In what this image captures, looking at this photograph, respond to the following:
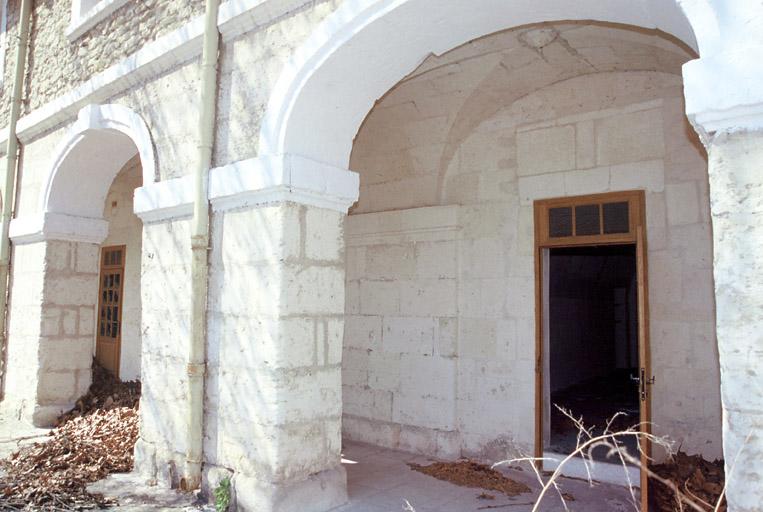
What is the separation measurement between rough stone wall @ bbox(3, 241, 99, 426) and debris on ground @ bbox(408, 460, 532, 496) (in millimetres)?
3837

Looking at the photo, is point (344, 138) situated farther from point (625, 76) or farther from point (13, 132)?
point (13, 132)

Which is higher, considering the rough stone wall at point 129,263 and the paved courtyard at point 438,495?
the rough stone wall at point 129,263

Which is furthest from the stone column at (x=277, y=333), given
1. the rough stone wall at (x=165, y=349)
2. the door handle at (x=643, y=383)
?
the door handle at (x=643, y=383)

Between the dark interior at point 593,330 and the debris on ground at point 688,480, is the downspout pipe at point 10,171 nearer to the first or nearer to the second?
the debris on ground at point 688,480

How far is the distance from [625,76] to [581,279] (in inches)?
226

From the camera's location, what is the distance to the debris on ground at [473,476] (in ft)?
14.4

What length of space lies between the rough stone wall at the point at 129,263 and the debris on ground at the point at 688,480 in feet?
22.4

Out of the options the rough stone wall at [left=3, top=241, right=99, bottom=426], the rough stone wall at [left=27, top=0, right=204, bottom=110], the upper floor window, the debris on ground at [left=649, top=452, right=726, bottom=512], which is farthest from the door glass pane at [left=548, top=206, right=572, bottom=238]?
the rough stone wall at [left=3, top=241, right=99, bottom=426]

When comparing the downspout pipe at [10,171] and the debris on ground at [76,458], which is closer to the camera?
the debris on ground at [76,458]

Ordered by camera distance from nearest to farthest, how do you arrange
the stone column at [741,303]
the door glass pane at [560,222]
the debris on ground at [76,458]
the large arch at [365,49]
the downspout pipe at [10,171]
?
the stone column at [741,303] < the large arch at [365,49] < the debris on ground at [76,458] < the door glass pane at [560,222] < the downspout pipe at [10,171]

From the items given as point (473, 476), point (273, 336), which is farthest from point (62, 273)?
point (473, 476)

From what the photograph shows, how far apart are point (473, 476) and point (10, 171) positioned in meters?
6.27

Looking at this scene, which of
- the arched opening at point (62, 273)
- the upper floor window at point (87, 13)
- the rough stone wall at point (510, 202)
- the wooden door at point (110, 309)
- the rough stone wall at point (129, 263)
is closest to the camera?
the rough stone wall at point (510, 202)

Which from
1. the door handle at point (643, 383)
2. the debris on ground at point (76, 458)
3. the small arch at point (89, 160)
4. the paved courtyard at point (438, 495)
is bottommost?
the paved courtyard at point (438, 495)
